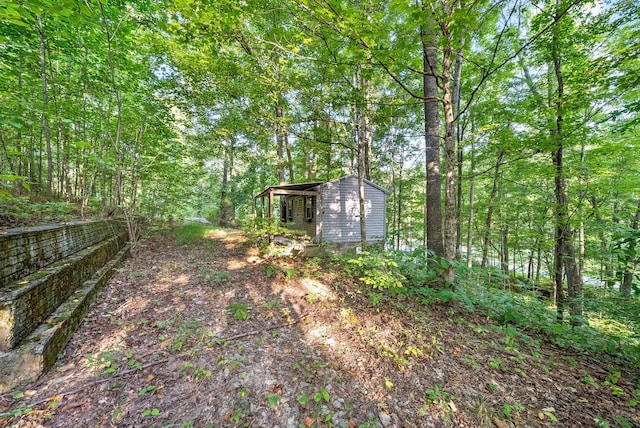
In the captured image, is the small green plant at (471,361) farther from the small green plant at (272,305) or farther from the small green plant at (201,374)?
the small green plant at (201,374)

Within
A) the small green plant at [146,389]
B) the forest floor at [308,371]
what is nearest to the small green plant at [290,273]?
the forest floor at [308,371]

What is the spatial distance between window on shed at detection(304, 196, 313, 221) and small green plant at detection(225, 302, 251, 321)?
7636 mm

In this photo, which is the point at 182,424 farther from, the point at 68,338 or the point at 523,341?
the point at 523,341

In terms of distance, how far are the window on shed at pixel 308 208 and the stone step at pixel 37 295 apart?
8.31m

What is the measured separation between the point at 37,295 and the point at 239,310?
2257 millimetres

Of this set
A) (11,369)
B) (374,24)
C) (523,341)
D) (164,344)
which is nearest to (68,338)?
(11,369)

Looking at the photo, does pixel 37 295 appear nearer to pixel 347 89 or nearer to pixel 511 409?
pixel 511 409

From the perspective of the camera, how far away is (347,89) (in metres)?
6.21

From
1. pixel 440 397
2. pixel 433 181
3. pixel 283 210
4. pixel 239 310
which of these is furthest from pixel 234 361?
pixel 283 210

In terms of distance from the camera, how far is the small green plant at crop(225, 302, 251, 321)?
3.59 m

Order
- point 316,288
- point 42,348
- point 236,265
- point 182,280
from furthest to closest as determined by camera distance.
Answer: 1. point 236,265
2. point 182,280
3. point 316,288
4. point 42,348

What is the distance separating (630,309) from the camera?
3066mm

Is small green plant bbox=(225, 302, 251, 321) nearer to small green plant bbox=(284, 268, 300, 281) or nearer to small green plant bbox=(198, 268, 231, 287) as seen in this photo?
small green plant bbox=(198, 268, 231, 287)

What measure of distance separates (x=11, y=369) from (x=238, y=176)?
13.4 meters
